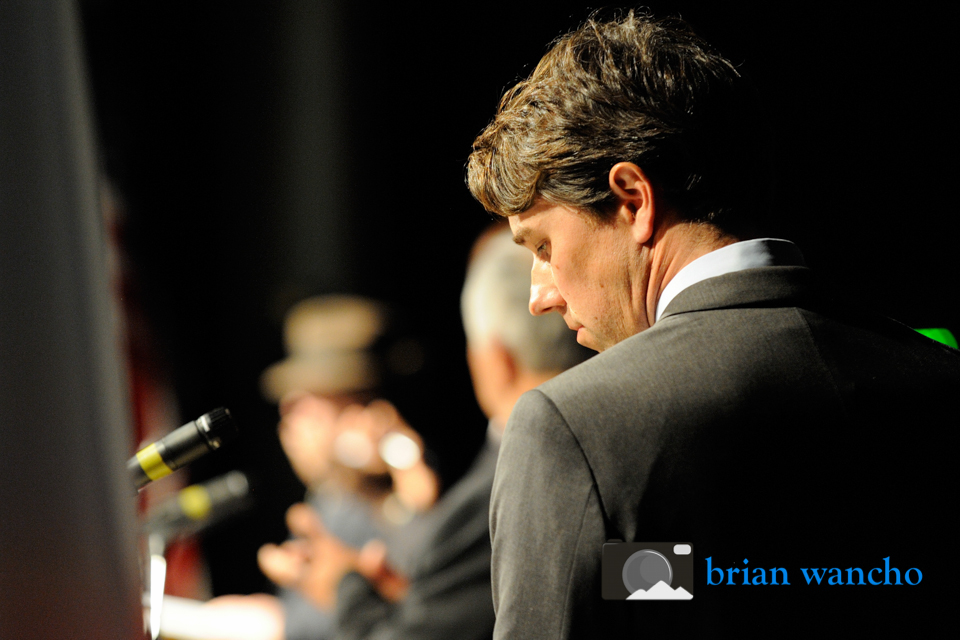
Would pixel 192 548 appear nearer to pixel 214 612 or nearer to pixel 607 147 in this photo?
pixel 214 612

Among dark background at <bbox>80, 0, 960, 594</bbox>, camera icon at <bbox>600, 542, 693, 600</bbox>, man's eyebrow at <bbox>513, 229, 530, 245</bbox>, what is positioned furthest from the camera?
dark background at <bbox>80, 0, 960, 594</bbox>

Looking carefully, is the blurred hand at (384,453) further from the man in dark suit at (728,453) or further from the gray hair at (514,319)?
the man in dark suit at (728,453)

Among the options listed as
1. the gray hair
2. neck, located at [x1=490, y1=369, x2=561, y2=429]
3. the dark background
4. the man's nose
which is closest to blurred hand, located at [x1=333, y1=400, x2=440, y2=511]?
the dark background

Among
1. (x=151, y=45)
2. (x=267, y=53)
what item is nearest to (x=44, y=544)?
(x=267, y=53)

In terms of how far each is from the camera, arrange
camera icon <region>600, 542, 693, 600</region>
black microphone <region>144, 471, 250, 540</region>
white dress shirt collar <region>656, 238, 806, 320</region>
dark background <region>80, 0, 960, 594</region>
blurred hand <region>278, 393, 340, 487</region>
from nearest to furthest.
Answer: camera icon <region>600, 542, 693, 600</region> → white dress shirt collar <region>656, 238, 806, 320</region> → black microphone <region>144, 471, 250, 540</region> → dark background <region>80, 0, 960, 594</region> → blurred hand <region>278, 393, 340, 487</region>

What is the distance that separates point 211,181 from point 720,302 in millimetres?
1214

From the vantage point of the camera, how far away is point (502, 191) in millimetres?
1046

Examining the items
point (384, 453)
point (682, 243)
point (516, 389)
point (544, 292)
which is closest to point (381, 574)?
point (384, 453)

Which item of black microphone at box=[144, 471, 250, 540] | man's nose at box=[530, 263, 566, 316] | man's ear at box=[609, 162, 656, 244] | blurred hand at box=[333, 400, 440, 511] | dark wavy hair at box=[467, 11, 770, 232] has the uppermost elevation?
dark wavy hair at box=[467, 11, 770, 232]

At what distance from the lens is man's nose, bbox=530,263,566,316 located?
108 centimetres

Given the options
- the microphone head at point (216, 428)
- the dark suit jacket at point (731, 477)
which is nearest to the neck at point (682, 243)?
the dark suit jacket at point (731, 477)

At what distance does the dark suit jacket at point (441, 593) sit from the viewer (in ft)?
5.74

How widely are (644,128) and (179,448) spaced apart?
69 centimetres

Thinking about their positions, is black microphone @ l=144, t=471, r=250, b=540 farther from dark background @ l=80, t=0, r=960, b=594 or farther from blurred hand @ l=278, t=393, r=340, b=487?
blurred hand @ l=278, t=393, r=340, b=487
